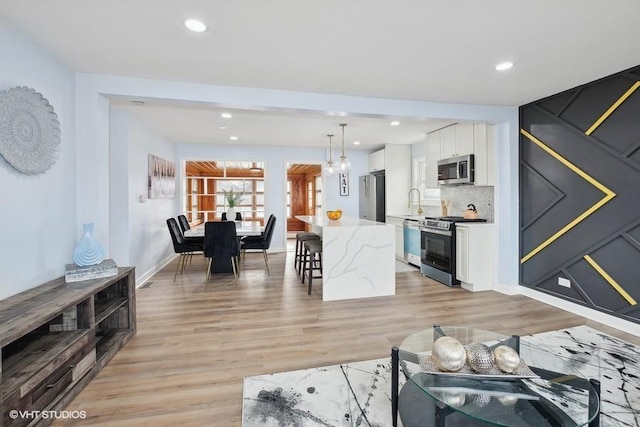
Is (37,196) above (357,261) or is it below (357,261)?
above

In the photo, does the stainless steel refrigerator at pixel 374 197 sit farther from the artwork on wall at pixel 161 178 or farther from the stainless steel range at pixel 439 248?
the artwork on wall at pixel 161 178

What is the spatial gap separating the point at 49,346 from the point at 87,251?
2.62ft

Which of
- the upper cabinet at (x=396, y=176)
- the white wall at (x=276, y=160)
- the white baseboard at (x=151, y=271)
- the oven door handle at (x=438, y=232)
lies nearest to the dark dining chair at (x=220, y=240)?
the white baseboard at (x=151, y=271)

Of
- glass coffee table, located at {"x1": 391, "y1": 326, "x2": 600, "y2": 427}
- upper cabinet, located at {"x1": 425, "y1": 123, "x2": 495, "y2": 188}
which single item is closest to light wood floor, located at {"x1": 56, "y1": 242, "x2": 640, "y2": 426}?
glass coffee table, located at {"x1": 391, "y1": 326, "x2": 600, "y2": 427}

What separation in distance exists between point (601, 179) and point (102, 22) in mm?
4443

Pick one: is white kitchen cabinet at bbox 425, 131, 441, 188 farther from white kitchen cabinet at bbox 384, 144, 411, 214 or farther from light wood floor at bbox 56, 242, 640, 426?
light wood floor at bbox 56, 242, 640, 426

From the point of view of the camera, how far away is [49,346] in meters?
1.84

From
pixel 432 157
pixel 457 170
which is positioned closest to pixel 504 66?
pixel 457 170

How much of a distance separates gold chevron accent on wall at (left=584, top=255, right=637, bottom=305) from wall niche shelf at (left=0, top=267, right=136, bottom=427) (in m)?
4.44

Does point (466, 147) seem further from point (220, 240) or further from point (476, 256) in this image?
point (220, 240)

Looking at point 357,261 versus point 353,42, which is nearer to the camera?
point 353,42

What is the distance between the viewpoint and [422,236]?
195 inches

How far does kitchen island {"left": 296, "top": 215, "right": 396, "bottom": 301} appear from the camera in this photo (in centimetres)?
375

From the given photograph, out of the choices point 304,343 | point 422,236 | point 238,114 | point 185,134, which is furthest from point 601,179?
point 185,134
